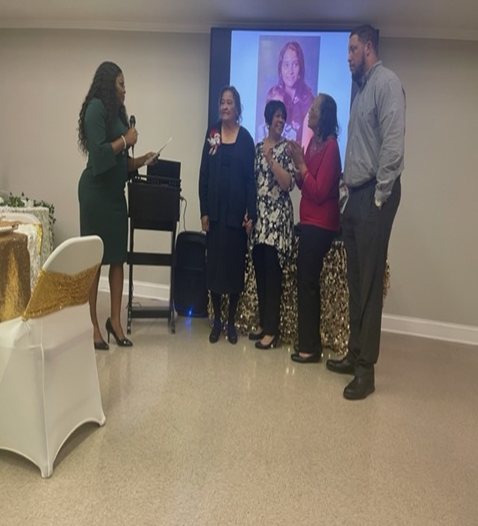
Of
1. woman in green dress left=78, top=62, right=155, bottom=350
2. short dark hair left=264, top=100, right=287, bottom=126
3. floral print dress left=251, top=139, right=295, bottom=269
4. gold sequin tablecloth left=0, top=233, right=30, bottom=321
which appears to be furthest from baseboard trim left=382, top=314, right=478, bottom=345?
gold sequin tablecloth left=0, top=233, right=30, bottom=321

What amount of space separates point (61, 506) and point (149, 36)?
11.9 ft

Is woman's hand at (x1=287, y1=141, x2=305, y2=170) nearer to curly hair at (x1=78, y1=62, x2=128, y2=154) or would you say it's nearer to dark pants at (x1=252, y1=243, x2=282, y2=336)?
dark pants at (x1=252, y1=243, x2=282, y2=336)

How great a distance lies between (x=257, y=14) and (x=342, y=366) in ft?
8.38

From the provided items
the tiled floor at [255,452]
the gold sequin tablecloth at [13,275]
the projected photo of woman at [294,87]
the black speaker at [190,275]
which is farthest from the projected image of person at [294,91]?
the gold sequin tablecloth at [13,275]

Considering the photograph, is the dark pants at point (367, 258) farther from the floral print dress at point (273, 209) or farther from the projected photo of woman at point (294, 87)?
the projected photo of woman at point (294, 87)

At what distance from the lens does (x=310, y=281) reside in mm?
2920

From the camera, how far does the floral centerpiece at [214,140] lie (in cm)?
312

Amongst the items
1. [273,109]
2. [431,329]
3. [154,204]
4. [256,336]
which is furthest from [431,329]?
[154,204]

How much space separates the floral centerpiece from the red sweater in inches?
23.9

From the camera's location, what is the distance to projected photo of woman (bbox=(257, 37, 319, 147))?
3775 mm

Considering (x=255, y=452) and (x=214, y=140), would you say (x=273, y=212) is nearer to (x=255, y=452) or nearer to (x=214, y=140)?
(x=214, y=140)

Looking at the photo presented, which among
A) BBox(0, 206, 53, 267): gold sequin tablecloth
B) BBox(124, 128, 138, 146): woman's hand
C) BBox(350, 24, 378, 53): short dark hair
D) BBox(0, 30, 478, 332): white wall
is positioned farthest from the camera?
BBox(0, 206, 53, 267): gold sequin tablecloth

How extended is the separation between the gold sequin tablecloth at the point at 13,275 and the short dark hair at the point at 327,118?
5.58 feet

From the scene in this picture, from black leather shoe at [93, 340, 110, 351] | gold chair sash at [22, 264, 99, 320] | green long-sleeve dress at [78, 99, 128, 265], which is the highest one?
green long-sleeve dress at [78, 99, 128, 265]
